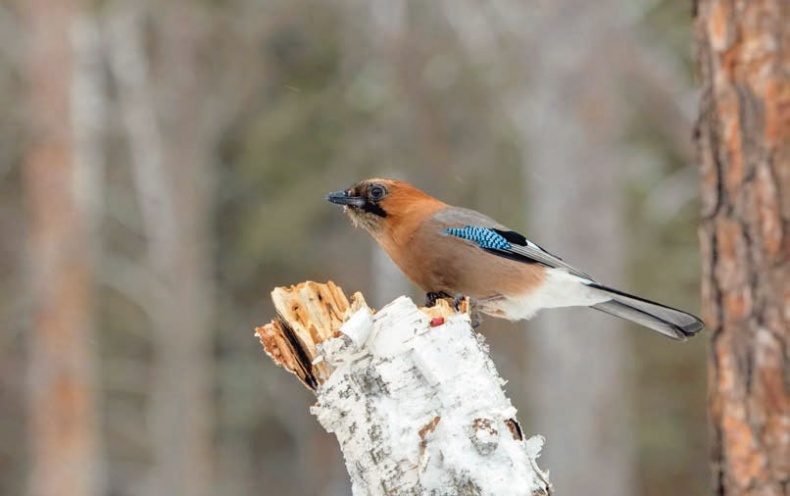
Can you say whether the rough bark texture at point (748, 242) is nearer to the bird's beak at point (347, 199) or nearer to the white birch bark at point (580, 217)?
the bird's beak at point (347, 199)

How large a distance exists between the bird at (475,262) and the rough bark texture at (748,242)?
37 centimetres

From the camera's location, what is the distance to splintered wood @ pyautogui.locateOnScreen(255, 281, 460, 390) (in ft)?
11.1

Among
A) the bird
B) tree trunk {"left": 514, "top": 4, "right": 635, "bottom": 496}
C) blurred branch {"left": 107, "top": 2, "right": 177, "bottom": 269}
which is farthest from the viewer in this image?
blurred branch {"left": 107, "top": 2, "right": 177, "bottom": 269}

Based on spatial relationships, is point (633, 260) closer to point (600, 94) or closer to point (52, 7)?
point (600, 94)

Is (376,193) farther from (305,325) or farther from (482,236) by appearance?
(305,325)

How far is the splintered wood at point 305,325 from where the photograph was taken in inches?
134

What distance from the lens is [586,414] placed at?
1270 cm

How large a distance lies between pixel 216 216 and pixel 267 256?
184 cm

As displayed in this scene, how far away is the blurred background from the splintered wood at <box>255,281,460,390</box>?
29.6 feet

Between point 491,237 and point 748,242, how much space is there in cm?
131

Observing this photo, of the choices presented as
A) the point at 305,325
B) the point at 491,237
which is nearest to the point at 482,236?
the point at 491,237

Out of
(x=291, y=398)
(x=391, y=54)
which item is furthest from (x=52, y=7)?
(x=291, y=398)

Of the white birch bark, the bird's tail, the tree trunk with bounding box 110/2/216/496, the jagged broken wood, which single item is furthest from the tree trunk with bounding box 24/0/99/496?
the jagged broken wood

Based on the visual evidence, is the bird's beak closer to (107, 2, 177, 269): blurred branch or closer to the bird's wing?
the bird's wing
